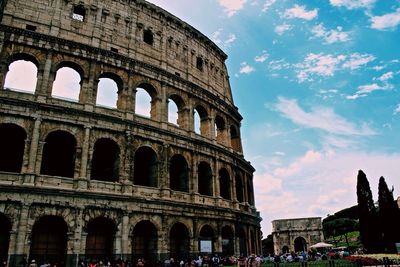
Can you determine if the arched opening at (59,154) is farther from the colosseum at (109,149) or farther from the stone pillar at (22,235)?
the stone pillar at (22,235)

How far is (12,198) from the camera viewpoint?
15.4 meters

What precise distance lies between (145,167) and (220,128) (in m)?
8.53

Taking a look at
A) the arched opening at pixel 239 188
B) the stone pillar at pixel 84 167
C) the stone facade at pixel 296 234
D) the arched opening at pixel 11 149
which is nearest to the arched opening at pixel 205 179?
the arched opening at pixel 239 188

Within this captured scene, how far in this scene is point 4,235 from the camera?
15.8m

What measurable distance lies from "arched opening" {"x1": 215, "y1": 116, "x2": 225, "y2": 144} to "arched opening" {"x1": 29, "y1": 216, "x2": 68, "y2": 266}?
1388cm

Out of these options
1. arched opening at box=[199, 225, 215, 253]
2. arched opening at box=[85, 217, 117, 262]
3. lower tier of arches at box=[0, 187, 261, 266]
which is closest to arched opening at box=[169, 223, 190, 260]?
lower tier of arches at box=[0, 187, 261, 266]

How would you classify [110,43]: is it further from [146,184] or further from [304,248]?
[304,248]

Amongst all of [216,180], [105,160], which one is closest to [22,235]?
[105,160]

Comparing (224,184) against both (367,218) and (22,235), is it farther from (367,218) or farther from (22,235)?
(22,235)

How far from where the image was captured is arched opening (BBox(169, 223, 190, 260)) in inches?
796

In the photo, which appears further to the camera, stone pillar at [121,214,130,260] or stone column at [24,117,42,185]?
stone pillar at [121,214,130,260]

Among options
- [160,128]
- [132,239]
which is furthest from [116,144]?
[132,239]

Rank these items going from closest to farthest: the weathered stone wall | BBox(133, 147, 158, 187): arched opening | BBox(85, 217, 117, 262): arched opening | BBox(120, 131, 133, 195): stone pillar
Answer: BBox(85, 217, 117, 262): arched opening, BBox(120, 131, 133, 195): stone pillar, the weathered stone wall, BBox(133, 147, 158, 187): arched opening

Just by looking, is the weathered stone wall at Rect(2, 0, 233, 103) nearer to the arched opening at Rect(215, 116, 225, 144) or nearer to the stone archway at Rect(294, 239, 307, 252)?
the arched opening at Rect(215, 116, 225, 144)
